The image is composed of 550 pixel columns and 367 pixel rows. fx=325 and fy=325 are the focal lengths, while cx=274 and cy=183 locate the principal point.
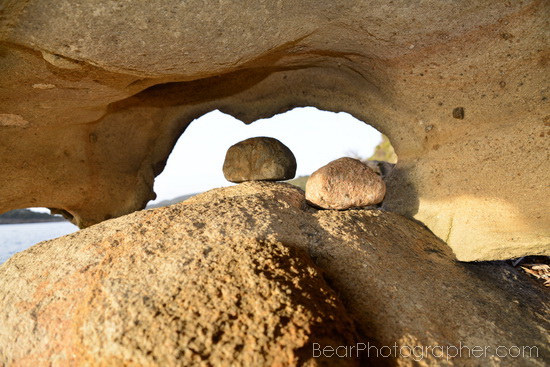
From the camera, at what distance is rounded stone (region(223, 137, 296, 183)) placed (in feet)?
7.80

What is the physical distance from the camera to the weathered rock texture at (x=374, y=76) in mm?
1363

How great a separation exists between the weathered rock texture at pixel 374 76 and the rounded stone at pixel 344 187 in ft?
1.33

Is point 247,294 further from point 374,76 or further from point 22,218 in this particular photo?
point 22,218

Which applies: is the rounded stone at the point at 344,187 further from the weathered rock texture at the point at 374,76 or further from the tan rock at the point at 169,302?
the tan rock at the point at 169,302

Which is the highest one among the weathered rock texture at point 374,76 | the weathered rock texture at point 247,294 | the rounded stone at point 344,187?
the weathered rock texture at point 374,76

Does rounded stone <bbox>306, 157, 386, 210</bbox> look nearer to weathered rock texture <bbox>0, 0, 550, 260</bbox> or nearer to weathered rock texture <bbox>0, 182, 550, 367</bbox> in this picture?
weathered rock texture <bbox>0, 182, 550, 367</bbox>

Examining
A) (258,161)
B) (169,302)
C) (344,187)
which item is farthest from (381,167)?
(169,302)

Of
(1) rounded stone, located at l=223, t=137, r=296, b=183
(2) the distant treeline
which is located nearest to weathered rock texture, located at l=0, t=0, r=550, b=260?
(1) rounded stone, located at l=223, t=137, r=296, b=183

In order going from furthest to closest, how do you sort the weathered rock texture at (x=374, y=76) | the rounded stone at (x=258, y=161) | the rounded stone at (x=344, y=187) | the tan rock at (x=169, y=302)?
the rounded stone at (x=258, y=161), the rounded stone at (x=344, y=187), the weathered rock texture at (x=374, y=76), the tan rock at (x=169, y=302)

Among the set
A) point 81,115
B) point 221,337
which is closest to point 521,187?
point 221,337

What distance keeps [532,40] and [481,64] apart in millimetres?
225

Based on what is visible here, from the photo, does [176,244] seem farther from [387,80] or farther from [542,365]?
[387,80]

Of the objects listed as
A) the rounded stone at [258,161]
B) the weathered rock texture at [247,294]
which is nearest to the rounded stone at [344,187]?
the weathered rock texture at [247,294]

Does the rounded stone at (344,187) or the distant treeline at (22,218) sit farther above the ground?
the rounded stone at (344,187)
